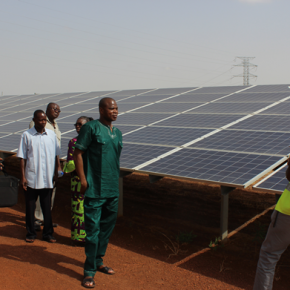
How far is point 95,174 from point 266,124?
204 inches

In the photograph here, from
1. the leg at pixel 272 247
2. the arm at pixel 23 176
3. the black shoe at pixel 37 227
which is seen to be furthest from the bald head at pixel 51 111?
the leg at pixel 272 247

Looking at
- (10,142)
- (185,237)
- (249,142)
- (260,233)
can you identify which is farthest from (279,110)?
(10,142)

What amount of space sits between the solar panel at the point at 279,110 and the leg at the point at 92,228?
6.29m

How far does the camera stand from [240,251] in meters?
6.36

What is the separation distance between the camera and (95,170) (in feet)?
15.2

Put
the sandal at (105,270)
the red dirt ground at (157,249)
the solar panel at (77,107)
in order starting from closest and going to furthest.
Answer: the red dirt ground at (157,249)
the sandal at (105,270)
the solar panel at (77,107)

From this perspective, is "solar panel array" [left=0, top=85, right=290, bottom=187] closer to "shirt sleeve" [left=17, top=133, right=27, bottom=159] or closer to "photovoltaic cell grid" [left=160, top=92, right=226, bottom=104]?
"photovoltaic cell grid" [left=160, top=92, right=226, bottom=104]

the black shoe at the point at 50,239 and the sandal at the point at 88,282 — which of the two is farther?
the black shoe at the point at 50,239

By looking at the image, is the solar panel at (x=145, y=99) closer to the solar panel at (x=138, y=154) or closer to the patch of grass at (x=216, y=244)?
the solar panel at (x=138, y=154)

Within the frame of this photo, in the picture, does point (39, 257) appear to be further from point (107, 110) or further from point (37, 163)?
point (107, 110)

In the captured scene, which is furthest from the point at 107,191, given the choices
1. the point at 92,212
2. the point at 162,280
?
the point at 162,280

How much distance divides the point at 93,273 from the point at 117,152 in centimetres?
169

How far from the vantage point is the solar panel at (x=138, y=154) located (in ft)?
22.2

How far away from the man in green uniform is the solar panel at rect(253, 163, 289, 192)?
223 centimetres
